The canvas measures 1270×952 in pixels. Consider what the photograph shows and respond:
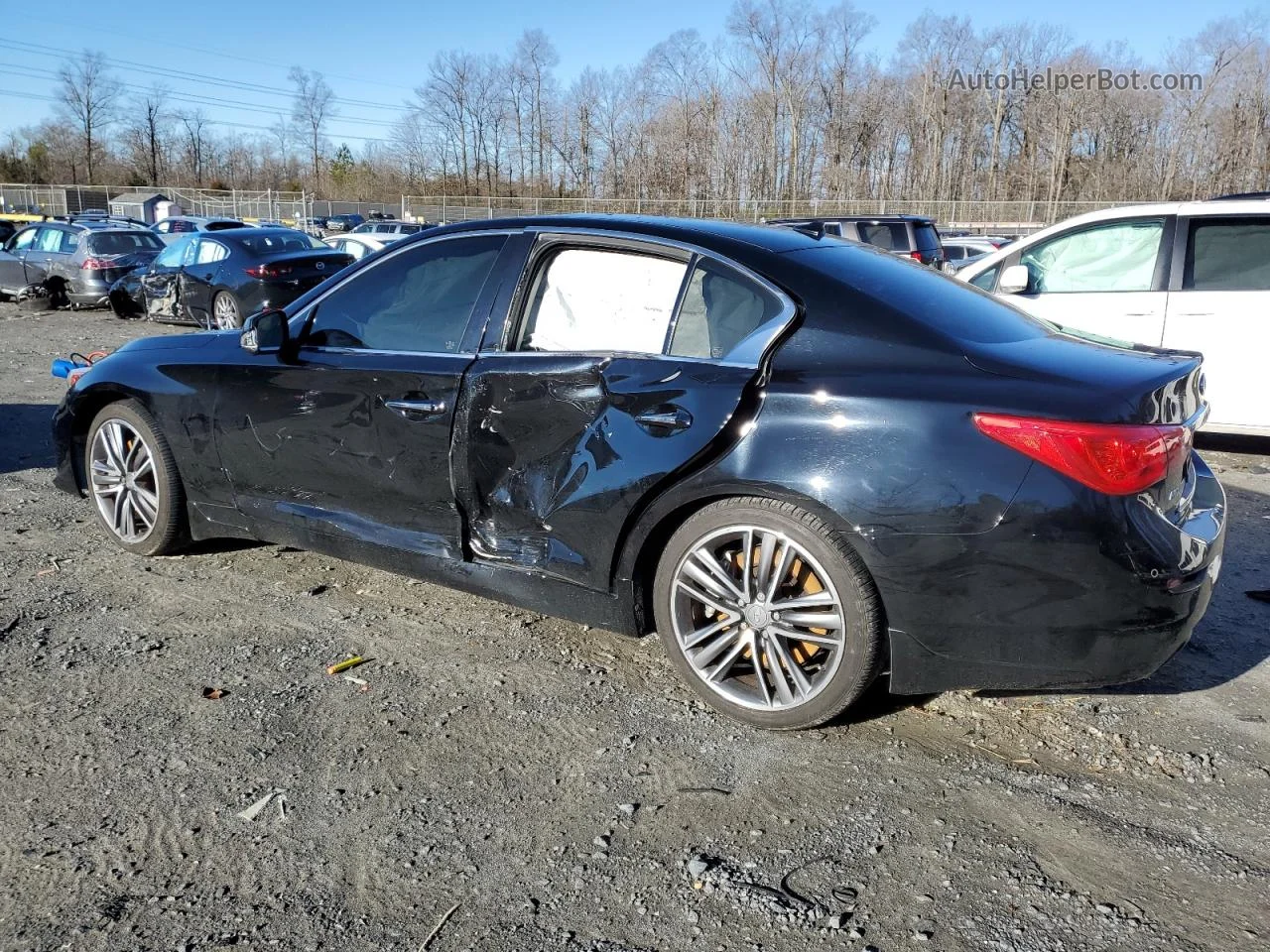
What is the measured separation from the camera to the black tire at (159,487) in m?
4.70

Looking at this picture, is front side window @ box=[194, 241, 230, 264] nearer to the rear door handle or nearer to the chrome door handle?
the chrome door handle

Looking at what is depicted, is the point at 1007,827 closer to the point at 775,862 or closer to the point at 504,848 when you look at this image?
the point at 775,862

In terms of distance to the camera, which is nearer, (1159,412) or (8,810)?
(8,810)

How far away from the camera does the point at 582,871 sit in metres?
2.59

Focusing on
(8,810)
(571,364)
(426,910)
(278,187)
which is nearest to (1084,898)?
(426,910)

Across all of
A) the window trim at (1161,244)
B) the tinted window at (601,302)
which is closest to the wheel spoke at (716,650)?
the tinted window at (601,302)

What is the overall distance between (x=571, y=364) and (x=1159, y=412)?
185 centimetres

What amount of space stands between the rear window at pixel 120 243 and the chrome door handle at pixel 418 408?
54.6ft

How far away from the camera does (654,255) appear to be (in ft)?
11.8

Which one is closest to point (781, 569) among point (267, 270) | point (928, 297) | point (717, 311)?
point (717, 311)

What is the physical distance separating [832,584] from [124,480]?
140 inches

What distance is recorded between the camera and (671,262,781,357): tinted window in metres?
3.34

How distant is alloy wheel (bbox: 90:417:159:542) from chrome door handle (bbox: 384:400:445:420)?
1576mm

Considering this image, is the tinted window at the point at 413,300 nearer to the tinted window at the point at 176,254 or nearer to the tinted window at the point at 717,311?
the tinted window at the point at 717,311
